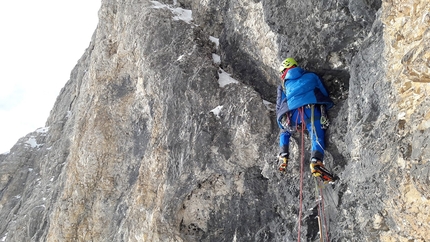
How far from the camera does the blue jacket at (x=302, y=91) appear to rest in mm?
7223

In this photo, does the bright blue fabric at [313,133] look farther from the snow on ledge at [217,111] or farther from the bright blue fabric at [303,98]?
the snow on ledge at [217,111]

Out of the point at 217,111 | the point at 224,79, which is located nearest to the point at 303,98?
the point at 217,111

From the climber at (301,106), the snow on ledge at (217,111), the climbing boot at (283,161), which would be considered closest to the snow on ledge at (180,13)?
the snow on ledge at (217,111)

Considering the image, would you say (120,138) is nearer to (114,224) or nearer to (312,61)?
(114,224)

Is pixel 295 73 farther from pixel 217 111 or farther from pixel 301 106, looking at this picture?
pixel 217 111

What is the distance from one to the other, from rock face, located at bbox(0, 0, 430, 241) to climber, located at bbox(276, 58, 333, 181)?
0.96 feet

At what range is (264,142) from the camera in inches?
333

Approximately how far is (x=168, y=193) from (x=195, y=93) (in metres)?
2.87

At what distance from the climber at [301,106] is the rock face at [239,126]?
0.96ft

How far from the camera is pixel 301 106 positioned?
7254mm

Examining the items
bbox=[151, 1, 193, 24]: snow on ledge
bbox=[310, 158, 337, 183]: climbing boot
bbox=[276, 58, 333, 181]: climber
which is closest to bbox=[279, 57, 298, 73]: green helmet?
bbox=[276, 58, 333, 181]: climber

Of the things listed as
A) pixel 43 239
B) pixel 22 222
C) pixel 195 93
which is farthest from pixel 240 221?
pixel 22 222

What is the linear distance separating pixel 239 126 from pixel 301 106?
2.02 meters

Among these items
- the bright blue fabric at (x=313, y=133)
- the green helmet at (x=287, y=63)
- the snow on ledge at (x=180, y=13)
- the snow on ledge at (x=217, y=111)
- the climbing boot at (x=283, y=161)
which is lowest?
the climbing boot at (x=283, y=161)
